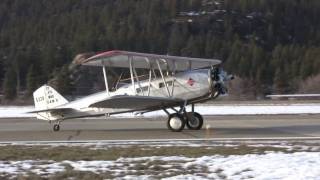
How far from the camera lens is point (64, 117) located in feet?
79.5

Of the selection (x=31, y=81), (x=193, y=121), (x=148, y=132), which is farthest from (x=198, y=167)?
(x=31, y=81)

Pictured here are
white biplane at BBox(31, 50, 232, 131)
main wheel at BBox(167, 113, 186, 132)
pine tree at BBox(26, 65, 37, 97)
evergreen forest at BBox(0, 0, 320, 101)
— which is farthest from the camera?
pine tree at BBox(26, 65, 37, 97)

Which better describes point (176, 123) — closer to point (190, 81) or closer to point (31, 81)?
point (190, 81)

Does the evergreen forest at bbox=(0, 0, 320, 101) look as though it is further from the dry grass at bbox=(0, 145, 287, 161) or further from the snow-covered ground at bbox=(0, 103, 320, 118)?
the dry grass at bbox=(0, 145, 287, 161)

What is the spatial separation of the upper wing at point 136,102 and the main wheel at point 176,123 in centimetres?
53

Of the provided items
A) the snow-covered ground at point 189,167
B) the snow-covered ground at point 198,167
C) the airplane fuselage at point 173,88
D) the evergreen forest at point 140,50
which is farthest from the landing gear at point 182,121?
the evergreen forest at point 140,50

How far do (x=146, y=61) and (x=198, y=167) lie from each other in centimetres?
1199

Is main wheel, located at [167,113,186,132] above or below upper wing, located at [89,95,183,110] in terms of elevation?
below

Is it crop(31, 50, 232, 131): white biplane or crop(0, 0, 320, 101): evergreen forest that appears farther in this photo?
crop(0, 0, 320, 101): evergreen forest

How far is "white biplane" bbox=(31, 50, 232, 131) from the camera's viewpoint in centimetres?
2222

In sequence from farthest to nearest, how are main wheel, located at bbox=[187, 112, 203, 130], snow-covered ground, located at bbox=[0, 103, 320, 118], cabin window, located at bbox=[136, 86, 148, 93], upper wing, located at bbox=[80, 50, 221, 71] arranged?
snow-covered ground, located at bbox=[0, 103, 320, 118] → main wheel, located at bbox=[187, 112, 203, 130] → cabin window, located at bbox=[136, 86, 148, 93] → upper wing, located at bbox=[80, 50, 221, 71]

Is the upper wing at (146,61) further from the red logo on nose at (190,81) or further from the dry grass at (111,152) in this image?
the dry grass at (111,152)

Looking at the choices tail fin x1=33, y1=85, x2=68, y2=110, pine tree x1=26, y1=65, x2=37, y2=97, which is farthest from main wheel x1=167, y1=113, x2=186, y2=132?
pine tree x1=26, y1=65, x2=37, y2=97

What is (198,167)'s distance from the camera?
11719mm
